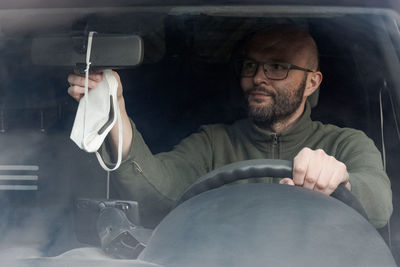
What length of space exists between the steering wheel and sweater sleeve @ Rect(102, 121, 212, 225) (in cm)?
50

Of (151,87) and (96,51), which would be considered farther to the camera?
(151,87)

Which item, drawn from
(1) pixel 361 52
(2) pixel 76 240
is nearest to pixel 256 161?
(2) pixel 76 240

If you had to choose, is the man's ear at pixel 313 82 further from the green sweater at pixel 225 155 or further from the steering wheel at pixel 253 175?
the steering wheel at pixel 253 175

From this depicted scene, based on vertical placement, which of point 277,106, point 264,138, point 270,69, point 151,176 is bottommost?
point 151,176

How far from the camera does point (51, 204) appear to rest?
2627mm

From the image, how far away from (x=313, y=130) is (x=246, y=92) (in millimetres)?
273

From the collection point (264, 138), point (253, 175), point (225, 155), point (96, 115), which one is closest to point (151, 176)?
point (225, 155)

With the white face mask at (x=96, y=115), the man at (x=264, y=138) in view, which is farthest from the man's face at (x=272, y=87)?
the white face mask at (x=96, y=115)

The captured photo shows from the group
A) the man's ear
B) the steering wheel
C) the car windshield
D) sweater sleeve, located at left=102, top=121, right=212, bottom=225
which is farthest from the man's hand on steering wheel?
the man's ear

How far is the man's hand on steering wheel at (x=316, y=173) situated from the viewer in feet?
5.64

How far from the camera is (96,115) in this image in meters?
1.92

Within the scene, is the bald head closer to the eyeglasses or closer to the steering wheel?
the eyeglasses

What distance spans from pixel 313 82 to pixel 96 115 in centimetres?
94

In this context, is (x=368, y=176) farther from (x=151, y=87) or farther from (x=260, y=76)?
(x=151, y=87)
